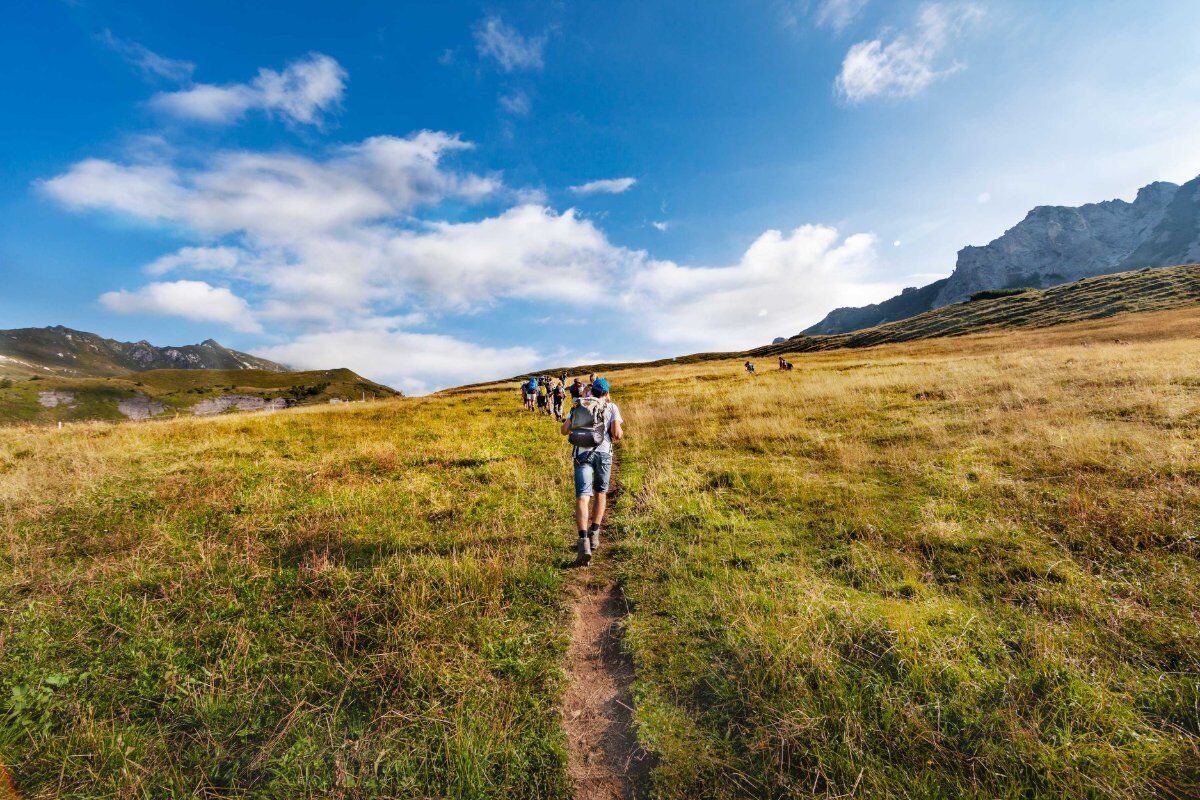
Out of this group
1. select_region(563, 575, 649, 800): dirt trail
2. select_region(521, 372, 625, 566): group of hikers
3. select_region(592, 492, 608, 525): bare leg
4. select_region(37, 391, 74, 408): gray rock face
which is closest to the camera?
select_region(563, 575, 649, 800): dirt trail

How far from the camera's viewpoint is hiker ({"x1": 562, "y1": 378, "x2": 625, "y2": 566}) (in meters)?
7.90

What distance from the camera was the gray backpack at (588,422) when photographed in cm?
810

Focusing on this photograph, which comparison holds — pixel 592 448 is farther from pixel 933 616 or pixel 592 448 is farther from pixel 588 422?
pixel 933 616

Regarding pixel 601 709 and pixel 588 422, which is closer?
pixel 601 709

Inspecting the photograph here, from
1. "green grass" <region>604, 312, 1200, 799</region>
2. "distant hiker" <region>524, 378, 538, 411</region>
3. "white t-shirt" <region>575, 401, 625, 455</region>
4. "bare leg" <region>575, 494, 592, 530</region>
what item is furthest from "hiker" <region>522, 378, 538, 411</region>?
"bare leg" <region>575, 494, 592, 530</region>

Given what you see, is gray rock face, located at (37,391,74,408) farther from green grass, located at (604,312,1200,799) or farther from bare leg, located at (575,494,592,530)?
green grass, located at (604,312,1200,799)

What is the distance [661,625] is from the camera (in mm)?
5301

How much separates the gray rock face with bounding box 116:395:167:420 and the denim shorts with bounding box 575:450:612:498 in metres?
243

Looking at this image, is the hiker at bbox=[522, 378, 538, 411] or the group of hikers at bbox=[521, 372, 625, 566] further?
the hiker at bbox=[522, 378, 538, 411]

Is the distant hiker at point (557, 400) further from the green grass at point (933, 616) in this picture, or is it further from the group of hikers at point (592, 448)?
the group of hikers at point (592, 448)

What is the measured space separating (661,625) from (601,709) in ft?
4.24

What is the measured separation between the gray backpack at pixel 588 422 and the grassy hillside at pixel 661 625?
1.84 meters

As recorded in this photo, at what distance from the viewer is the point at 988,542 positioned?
21.1ft

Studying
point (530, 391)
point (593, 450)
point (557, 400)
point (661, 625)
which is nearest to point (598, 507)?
point (593, 450)
